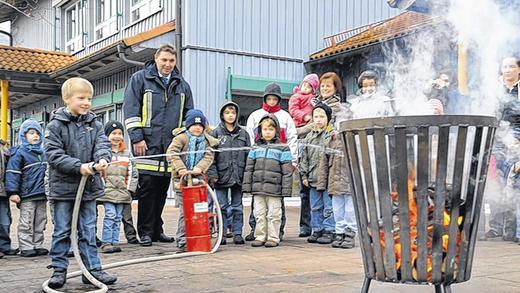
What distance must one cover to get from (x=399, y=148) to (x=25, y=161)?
4.17 meters

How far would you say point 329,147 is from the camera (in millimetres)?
6277

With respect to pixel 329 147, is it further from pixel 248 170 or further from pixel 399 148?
pixel 399 148

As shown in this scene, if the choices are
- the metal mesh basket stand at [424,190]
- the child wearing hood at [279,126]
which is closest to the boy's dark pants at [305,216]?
the child wearing hood at [279,126]

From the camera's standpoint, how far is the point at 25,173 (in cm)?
587

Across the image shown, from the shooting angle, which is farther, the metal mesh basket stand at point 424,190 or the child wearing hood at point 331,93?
the child wearing hood at point 331,93

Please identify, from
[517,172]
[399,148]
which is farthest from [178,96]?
[399,148]

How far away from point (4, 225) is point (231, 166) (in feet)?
7.25

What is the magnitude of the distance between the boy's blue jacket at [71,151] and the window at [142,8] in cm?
841

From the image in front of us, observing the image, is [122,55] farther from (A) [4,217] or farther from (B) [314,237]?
(B) [314,237]

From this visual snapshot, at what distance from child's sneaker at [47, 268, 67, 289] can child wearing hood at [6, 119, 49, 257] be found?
1.74 metres

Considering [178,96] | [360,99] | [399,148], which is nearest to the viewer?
[399,148]

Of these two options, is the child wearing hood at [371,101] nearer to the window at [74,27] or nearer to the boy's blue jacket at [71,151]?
the boy's blue jacket at [71,151]

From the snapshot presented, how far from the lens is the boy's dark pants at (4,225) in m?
5.85

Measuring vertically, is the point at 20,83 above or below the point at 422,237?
above
